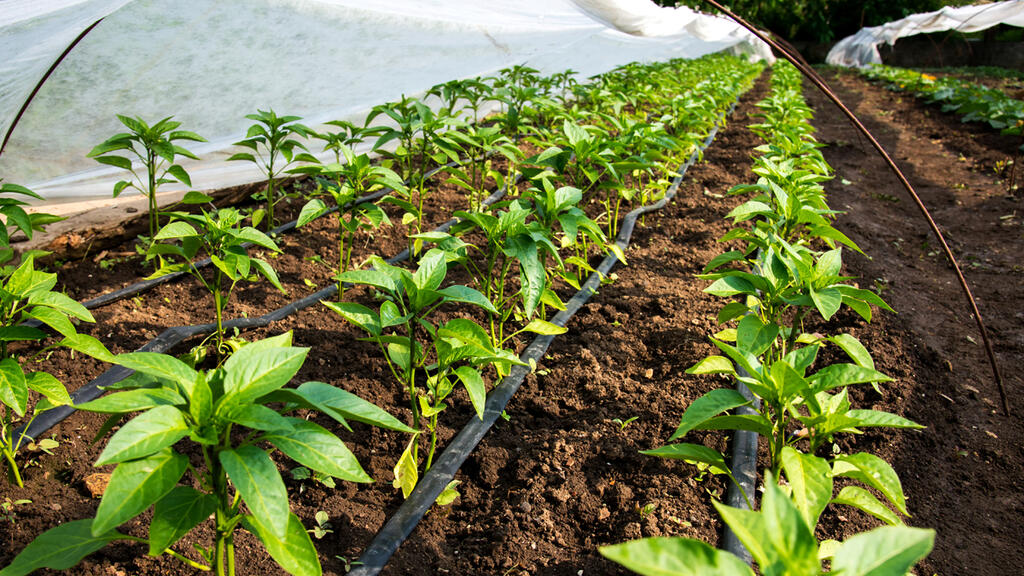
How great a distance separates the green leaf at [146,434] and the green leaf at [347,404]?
0.64 feet

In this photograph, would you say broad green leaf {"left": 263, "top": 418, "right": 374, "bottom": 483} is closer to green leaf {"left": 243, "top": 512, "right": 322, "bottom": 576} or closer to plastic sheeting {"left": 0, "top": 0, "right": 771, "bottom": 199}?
green leaf {"left": 243, "top": 512, "right": 322, "bottom": 576}

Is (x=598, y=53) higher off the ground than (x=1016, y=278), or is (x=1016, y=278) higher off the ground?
(x=598, y=53)

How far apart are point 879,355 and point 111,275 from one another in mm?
3282

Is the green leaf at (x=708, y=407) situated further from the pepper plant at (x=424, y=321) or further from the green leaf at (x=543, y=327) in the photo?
the green leaf at (x=543, y=327)

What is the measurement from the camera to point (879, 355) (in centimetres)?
243

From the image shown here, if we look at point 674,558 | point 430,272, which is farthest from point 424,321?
point 674,558

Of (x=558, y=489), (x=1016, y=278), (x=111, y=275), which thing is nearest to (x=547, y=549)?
(x=558, y=489)

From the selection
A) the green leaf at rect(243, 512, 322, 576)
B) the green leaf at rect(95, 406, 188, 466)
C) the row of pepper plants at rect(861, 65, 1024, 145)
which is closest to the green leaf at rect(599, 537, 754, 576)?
the green leaf at rect(243, 512, 322, 576)

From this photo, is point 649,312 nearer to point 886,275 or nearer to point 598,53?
point 886,275

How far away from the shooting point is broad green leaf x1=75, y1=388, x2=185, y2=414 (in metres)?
0.92

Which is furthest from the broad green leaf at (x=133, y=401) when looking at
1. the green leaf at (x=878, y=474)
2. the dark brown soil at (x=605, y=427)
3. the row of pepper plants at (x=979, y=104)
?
the row of pepper plants at (x=979, y=104)

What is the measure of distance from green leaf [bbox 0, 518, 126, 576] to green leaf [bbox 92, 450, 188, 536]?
0.67ft

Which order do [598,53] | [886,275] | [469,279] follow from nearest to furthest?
[469,279] → [886,275] → [598,53]

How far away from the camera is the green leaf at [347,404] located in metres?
1.06
